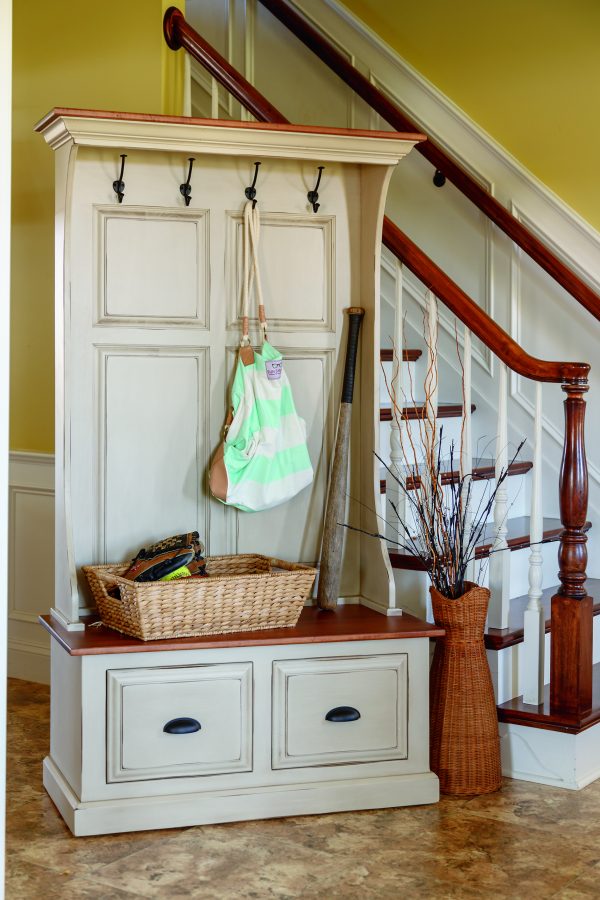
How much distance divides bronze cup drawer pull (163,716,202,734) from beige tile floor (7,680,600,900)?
242 mm

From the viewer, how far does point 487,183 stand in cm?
414

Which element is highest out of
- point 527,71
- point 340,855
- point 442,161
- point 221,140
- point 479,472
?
point 527,71

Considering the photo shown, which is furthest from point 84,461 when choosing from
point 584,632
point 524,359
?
point 584,632

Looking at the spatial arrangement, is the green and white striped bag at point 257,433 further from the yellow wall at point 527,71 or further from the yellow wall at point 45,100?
the yellow wall at point 527,71

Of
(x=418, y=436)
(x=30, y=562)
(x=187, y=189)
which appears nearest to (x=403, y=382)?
(x=418, y=436)

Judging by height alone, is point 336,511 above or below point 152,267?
below

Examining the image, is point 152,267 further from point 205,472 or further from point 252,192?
point 205,472

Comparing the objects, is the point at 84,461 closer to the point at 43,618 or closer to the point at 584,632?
the point at 43,618

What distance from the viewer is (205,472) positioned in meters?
3.08

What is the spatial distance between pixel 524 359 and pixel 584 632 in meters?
0.79

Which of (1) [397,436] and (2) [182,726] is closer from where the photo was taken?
(2) [182,726]

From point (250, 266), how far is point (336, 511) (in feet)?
2.44

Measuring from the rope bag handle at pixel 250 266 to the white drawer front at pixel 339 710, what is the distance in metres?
0.94

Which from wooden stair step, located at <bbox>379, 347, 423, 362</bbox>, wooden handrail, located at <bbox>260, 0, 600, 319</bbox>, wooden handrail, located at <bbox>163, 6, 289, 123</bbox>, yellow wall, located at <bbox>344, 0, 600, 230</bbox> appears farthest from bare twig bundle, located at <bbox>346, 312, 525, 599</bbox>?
yellow wall, located at <bbox>344, 0, 600, 230</bbox>
